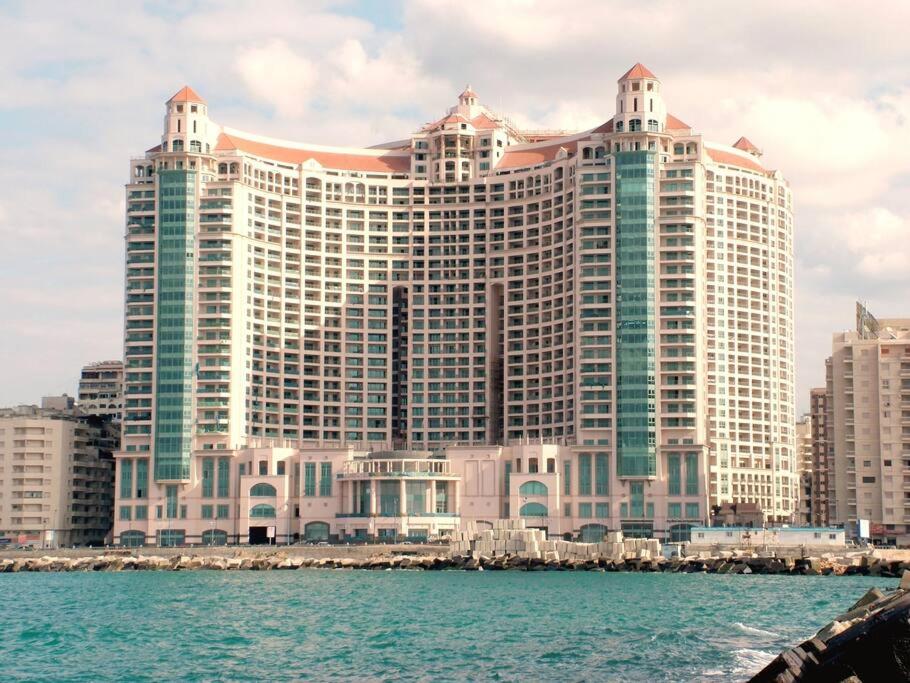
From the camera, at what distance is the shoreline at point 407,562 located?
155750 mm

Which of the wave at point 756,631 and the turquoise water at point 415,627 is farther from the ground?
the wave at point 756,631

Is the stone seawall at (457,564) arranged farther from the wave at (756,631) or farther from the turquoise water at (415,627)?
the wave at (756,631)

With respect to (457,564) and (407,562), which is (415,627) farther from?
(407,562)

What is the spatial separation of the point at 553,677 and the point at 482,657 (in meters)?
8.78

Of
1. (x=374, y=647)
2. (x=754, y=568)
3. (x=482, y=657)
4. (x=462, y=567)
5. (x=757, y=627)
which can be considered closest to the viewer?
(x=482, y=657)

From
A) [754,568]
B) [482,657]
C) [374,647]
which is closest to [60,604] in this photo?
[374,647]

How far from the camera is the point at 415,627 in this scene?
91938 mm

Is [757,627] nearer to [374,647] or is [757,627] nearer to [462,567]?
[374,647]

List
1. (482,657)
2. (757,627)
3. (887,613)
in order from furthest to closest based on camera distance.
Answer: (757,627), (482,657), (887,613)

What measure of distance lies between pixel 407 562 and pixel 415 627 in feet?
272

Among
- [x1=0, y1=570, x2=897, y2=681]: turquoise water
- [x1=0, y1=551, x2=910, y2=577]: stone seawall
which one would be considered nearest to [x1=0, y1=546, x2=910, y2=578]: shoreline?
[x1=0, y1=551, x2=910, y2=577]: stone seawall

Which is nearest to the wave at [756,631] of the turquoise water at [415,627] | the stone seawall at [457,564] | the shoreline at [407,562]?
the turquoise water at [415,627]

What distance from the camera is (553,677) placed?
6688 cm

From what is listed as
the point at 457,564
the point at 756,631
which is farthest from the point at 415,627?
the point at 457,564
